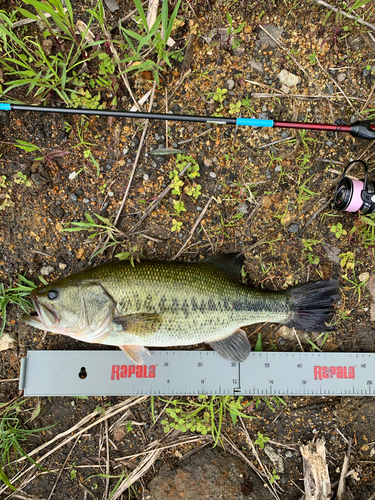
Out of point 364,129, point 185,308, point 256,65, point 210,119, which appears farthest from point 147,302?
point 256,65

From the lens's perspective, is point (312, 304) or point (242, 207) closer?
point (312, 304)

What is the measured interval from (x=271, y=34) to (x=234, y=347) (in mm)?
3366

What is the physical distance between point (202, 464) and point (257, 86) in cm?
412

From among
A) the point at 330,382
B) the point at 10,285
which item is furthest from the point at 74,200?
the point at 330,382

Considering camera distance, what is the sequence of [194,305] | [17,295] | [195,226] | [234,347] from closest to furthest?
1. [194,305]
2. [234,347]
3. [17,295]
4. [195,226]

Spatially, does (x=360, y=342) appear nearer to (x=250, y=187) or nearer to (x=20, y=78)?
(x=250, y=187)

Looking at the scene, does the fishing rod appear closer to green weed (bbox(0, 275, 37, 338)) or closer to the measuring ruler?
green weed (bbox(0, 275, 37, 338))

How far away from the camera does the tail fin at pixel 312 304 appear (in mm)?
3215

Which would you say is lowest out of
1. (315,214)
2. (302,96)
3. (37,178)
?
(315,214)

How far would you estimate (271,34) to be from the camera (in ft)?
11.0

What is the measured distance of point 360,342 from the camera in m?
3.48

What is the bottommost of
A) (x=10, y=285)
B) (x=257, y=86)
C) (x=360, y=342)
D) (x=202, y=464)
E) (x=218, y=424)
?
(x=202, y=464)

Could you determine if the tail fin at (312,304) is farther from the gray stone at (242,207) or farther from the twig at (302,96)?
the twig at (302,96)

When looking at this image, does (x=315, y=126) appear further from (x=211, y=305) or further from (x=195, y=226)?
(x=211, y=305)
